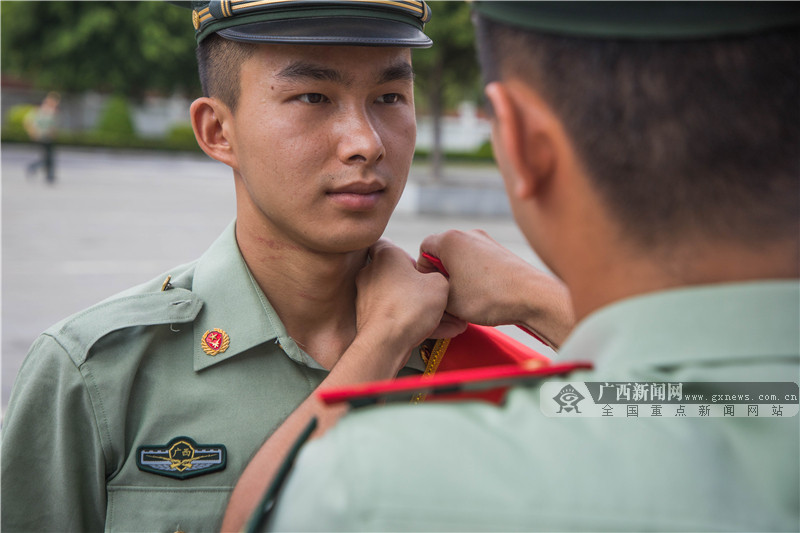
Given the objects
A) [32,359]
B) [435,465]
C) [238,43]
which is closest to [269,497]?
[435,465]

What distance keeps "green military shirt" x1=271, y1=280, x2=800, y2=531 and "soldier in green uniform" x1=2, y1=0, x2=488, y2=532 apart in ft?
2.26

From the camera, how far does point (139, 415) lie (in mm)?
1769

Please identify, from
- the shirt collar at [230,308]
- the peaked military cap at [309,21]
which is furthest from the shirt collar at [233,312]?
the peaked military cap at [309,21]

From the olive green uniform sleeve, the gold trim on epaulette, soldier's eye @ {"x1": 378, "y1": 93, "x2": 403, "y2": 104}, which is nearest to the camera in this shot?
the olive green uniform sleeve

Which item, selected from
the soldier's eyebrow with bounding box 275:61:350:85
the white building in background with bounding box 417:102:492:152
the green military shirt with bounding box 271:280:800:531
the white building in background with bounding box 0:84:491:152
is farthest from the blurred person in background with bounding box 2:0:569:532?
the white building in background with bounding box 417:102:492:152

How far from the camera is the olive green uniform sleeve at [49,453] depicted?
170cm

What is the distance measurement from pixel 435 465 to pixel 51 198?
48.9ft

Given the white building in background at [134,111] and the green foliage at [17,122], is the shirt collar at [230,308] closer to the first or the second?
the green foliage at [17,122]

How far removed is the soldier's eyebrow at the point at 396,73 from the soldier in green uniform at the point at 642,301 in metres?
0.85

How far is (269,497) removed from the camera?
1069 millimetres

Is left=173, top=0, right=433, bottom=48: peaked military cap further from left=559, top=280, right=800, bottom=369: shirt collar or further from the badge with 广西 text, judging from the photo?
left=559, top=280, right=800, bottom=369: shirt collar

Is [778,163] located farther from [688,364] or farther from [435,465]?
[435,465]

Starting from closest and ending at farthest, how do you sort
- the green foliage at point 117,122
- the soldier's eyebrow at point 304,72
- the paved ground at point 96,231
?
the soldier's eyebrow at point 304,72, the paved ground at point 96,231, the green foliage at point 117,122

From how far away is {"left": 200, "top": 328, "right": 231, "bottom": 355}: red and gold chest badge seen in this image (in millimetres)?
1861
